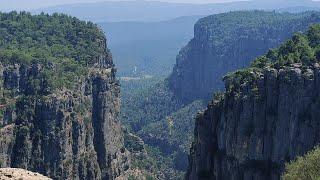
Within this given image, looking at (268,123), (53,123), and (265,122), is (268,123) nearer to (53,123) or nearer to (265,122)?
(265,122)

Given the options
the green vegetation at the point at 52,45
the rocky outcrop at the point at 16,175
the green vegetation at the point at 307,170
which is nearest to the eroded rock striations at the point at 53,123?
the green vegetation at the point at 52,45

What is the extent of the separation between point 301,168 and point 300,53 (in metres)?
29.0

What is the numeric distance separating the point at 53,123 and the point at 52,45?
107 feet

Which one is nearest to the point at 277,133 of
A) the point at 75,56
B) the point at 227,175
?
the point at 227,175

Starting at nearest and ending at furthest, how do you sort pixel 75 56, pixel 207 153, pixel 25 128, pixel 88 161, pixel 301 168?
1. pixel 301 168
2. pixel 207 153
3. pixel 25 128
4. pixel 88 161
5. pixel 75 56

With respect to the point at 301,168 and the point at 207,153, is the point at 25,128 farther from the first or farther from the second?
the point at 301,168

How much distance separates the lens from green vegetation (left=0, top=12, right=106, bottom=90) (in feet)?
388

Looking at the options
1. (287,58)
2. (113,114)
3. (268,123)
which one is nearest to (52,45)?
(113,114)

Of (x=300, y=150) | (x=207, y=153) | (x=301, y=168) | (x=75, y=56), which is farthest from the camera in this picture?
(x=75, y=56)

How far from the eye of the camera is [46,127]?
370ft

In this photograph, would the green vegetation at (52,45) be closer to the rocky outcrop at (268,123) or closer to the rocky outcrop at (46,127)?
the rocky outcrop at (46,127)

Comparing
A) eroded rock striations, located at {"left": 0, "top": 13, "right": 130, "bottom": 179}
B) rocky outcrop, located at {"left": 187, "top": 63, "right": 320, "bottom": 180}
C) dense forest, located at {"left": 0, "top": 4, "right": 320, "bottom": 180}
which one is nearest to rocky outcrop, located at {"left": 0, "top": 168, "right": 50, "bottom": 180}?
dense forest, located at {"left": 0, "top": 4, "right": 320, "bottom": 180}

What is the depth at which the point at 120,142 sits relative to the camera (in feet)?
454

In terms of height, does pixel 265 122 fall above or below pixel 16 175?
below
